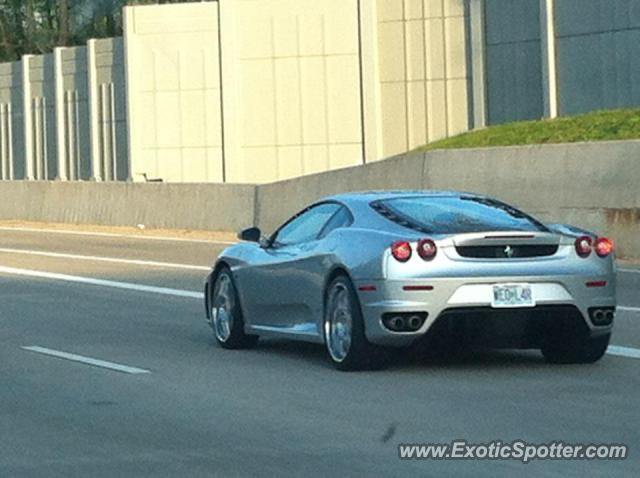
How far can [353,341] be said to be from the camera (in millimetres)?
12953

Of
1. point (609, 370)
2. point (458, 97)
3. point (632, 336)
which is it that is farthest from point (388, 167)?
point (609, 370)

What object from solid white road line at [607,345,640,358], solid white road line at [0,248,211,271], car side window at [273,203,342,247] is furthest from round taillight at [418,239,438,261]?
solid white road line at [0,248,211,271]

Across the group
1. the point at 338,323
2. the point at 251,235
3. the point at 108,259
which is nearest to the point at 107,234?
the point at 108,259

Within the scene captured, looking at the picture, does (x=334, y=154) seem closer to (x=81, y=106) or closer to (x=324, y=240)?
(x=81, y=106)

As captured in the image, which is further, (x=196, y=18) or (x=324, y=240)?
(x=196, y=18)

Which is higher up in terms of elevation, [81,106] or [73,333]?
[81,106]

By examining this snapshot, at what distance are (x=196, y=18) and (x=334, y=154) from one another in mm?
4953

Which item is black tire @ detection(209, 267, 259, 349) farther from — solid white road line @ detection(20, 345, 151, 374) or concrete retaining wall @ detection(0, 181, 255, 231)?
concrete retaining wall @ detection(0, 181, 255, 231)

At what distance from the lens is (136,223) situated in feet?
121

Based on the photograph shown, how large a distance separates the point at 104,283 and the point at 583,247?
11.1 meters

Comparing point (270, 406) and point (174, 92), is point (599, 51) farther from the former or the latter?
point (270, 406)

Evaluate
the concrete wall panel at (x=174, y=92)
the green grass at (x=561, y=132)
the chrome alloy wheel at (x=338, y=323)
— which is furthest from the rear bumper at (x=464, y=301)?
the concrete wall panel at (x=174, y=92)

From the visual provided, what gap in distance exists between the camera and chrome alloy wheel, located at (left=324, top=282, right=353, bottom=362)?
13039mm

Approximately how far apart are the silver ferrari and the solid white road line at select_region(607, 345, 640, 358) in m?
0.66
